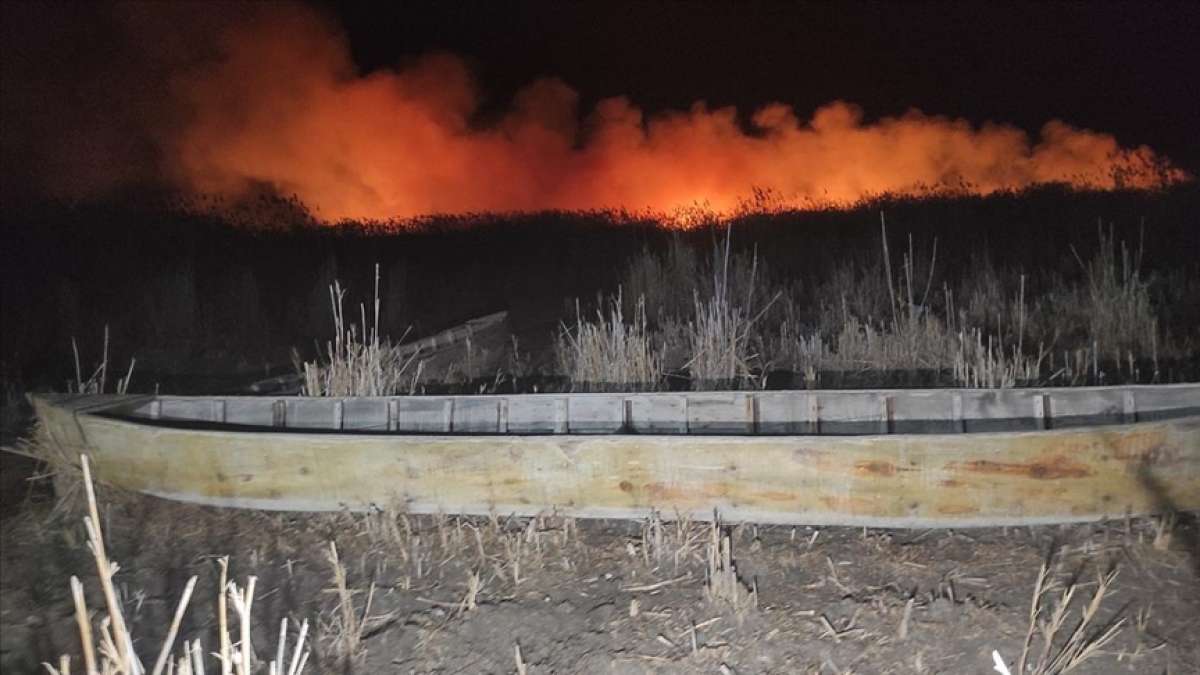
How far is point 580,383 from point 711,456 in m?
2.61

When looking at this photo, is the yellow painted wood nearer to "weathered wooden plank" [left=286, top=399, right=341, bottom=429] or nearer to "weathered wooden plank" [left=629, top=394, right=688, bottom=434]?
"weathered wooden plank" [left=286, top=399, right=341, bottom=429]

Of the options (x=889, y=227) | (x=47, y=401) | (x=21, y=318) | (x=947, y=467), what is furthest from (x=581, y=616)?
(x=889, y=227)

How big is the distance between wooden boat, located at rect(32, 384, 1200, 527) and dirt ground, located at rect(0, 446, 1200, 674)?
0.13 m

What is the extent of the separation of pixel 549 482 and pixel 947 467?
6.02ft

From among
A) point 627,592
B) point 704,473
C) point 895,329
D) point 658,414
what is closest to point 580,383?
point 658,414

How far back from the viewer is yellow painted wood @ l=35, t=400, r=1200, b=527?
154 inches

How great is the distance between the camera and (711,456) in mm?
4156

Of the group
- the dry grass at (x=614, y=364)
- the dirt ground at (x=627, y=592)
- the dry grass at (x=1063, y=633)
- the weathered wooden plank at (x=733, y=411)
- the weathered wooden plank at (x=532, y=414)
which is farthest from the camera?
the dry grass at (x=614, y=364)

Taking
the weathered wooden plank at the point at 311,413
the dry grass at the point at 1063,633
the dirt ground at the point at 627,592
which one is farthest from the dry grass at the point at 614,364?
the dry grass at the point at 1063,633

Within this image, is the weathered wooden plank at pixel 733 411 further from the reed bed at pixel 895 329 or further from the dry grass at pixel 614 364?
the dry grass at pixel 614 364

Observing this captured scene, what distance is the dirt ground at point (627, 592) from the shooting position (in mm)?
3254

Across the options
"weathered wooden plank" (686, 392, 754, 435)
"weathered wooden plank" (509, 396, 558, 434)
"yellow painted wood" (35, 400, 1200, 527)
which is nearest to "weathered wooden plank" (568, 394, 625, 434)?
"weathered wooden plank" (509, 396, 558, 434)

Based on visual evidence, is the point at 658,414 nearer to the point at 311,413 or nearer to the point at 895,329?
the point at 311,413

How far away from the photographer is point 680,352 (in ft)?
25.3
